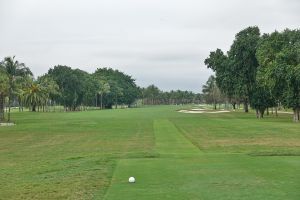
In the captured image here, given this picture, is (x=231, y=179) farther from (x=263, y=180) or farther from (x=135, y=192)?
(x=135, y=192)

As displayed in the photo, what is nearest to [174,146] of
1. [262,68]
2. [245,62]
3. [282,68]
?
[282,68]

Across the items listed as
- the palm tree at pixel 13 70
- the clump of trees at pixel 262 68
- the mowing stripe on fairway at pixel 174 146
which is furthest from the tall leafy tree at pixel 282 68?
the palm tree at pixel 13 70

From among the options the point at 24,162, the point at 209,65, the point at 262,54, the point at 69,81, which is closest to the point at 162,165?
the point at 24,162

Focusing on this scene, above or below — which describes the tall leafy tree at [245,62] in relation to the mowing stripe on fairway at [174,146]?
above

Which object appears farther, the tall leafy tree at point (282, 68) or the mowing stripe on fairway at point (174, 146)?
the tall leafy tree at point (282, 68)

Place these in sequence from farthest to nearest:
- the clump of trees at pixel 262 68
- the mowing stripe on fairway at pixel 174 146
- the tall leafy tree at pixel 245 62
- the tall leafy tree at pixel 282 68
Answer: the tall leafy tree at pixel 245 62 → the clump of trees at pixel 262 68 → the tall leafy tree at pixel 282 68 → the mowing stripe on fairway at pixel 174 146

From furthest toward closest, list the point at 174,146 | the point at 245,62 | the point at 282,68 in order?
the point at 245,62 → the point at 282,68 → the point at 174,146

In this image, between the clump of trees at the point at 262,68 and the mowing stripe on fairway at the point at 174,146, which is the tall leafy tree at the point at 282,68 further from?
the mowing stripe on fairway at the point at 174,146

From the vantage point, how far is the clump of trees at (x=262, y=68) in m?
65.7

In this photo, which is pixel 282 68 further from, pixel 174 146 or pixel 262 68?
pixel 174 146

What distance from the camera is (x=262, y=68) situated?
71.4 m

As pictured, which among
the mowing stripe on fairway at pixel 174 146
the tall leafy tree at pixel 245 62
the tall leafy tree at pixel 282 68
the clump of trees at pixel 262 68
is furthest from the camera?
the tall leafy tree at pixel 245 62

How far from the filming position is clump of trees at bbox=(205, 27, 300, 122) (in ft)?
216

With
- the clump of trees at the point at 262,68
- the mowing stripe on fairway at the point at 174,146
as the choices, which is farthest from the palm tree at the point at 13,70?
the mowing stripe on fairway at the point at 174,146
